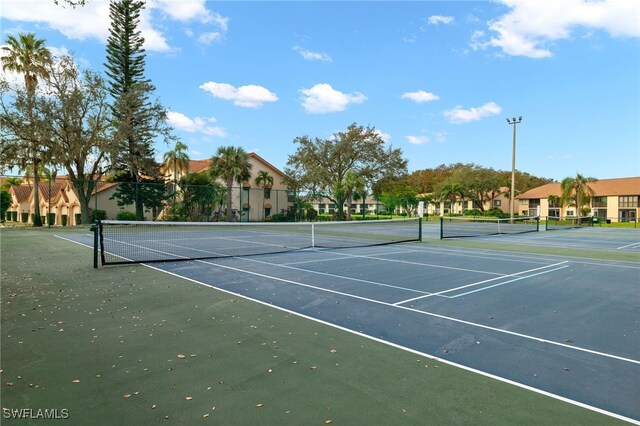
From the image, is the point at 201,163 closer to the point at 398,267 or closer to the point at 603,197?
the point at 398,267

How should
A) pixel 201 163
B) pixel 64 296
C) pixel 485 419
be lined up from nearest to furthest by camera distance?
pixel 485 419
pixel 64 296
pixel 201 163

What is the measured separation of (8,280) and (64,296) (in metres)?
2.75

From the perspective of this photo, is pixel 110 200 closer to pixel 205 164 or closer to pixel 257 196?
→ pixel 257 196

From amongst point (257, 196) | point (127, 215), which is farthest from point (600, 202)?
point (127, 215)

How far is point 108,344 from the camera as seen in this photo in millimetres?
4934

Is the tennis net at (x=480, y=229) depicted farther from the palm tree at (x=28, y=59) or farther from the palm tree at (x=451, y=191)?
the palm tree at (x=28, y=59)

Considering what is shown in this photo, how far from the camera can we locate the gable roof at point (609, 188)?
2771 inches

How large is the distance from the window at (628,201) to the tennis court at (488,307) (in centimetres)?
7176

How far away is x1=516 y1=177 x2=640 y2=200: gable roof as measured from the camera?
7038 cm

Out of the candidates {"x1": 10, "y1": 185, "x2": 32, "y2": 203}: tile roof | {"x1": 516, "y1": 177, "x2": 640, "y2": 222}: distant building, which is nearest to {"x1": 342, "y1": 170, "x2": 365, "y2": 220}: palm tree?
{"x1": 516, "y1": 177, "x2": 640, "y2": 222}: distant building

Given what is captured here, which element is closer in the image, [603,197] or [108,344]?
[108,344]

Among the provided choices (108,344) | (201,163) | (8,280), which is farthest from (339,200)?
(108,344)

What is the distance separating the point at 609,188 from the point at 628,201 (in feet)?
14.8

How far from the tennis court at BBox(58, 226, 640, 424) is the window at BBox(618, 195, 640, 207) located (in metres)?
71.8
